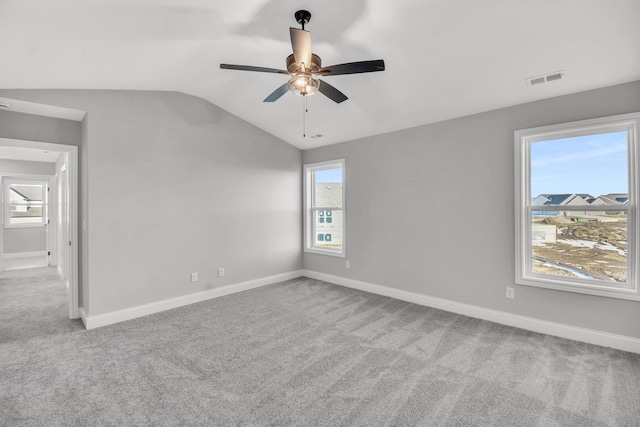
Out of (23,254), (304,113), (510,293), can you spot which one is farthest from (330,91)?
(23,254)

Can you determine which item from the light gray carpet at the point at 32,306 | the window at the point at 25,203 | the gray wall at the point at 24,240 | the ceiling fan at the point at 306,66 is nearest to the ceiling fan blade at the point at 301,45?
the ceiling fan at the point at 306,66

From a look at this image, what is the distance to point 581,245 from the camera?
3.06m

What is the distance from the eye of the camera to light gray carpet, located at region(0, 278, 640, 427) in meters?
1.91

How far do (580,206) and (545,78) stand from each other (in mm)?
1347

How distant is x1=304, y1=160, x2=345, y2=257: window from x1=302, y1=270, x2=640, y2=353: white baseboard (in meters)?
0.93

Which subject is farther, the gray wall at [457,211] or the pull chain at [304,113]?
the pull chain at [304,113]

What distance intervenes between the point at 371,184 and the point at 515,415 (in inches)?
129

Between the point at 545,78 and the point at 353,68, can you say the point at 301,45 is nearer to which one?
the point at 353,68

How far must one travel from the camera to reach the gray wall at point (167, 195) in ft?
11.0

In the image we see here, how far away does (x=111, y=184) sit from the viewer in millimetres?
3439

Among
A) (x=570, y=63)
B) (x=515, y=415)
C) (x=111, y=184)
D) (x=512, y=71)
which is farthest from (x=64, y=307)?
(x=570, y=63)

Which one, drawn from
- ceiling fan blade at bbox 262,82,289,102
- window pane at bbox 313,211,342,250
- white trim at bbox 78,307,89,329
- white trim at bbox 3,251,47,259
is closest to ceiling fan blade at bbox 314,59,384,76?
ceiling fan blade at bbox 262,82,289,102

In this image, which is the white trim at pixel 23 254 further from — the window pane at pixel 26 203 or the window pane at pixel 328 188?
the window pane at pixel 328 188

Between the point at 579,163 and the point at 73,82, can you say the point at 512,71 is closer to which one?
the point at 579,163
